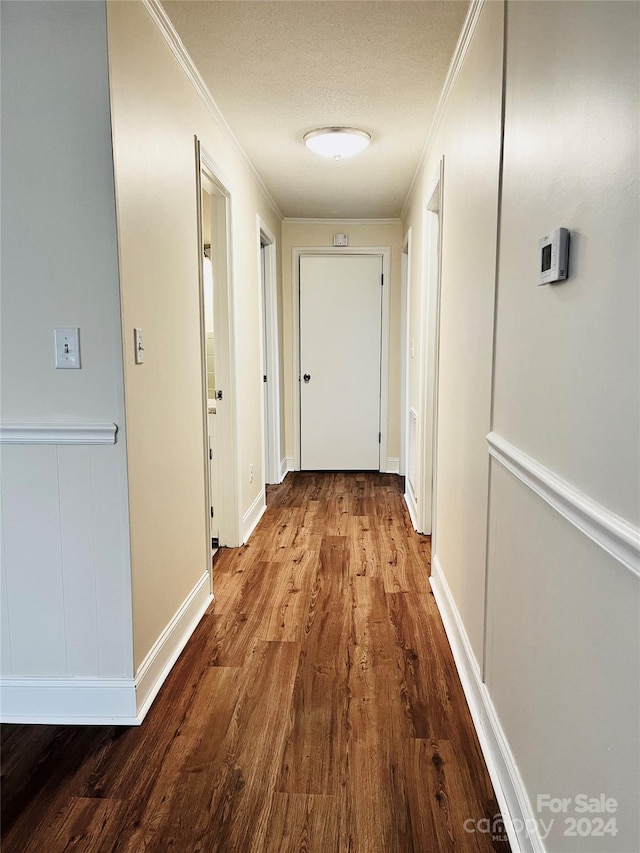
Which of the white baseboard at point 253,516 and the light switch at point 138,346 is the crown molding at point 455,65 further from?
the white baseboard at point 253,516

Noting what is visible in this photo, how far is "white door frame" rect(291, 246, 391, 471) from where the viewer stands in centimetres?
518

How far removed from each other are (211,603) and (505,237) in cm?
205

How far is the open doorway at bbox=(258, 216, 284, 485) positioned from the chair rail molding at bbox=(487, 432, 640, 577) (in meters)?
3.35

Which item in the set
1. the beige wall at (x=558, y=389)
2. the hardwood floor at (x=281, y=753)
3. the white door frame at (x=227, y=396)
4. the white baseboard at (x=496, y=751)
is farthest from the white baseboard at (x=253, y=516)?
the beige wall at (x=558, y=389)

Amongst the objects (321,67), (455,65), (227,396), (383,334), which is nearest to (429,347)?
(227,396)

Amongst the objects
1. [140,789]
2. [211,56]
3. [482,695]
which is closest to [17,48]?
[211,56]

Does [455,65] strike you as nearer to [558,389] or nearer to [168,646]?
[558,389]

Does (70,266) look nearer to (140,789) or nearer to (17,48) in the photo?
(17,48)

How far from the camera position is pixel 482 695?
1.77 meters

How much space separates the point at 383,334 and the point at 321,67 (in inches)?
119

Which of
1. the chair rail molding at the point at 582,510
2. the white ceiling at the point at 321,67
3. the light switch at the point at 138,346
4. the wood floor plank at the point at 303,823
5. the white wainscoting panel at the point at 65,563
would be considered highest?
the white ceiling at the point at 321,67

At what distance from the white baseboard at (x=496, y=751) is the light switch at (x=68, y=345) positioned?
5.27ft

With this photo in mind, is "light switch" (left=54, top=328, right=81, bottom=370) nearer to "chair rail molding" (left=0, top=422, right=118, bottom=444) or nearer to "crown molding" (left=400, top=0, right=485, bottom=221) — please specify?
"chair rail molding" (left=0, top=422, right=118, bottom=444)

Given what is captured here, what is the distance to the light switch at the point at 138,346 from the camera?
180cm
